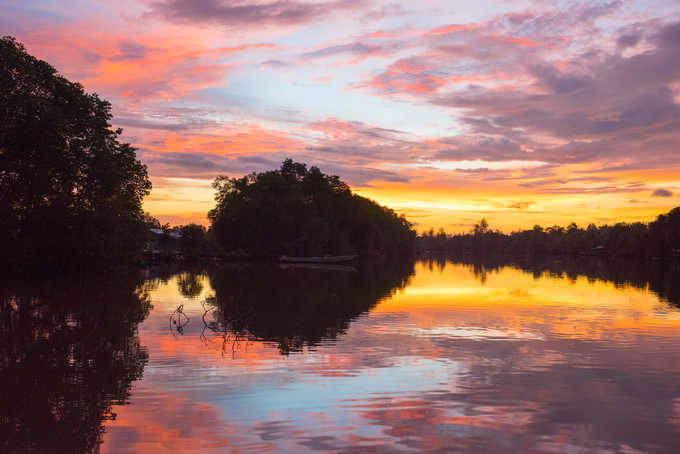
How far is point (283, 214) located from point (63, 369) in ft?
310

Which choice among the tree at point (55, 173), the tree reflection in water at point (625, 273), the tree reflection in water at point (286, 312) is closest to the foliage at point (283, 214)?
the tree reflection in water at point (625, 273)

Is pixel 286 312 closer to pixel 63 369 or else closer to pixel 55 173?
pixel 63 369

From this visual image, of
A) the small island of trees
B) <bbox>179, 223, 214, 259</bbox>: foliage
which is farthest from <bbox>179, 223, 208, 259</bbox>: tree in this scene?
the small island of trees

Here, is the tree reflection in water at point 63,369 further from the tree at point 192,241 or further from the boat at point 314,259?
the tree at point 192,241

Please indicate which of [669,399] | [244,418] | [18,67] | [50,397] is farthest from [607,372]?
[18,67]

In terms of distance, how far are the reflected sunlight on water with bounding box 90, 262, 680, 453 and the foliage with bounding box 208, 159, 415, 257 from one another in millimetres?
85256

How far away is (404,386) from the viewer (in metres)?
12.6

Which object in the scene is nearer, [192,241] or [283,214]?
[192,241]

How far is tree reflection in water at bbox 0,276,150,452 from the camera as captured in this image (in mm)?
9211

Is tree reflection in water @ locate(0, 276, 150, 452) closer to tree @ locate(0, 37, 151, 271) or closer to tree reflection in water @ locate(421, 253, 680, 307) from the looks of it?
tree @ locate(0, 37, 151, 271)

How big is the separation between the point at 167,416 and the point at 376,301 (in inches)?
907

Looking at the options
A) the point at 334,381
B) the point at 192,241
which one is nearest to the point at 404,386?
the point at 334,381

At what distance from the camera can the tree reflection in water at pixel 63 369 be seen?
9211mm

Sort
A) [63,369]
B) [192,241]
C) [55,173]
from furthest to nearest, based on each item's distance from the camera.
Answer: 1. [192,241]
2. [55,173]
3. [63,369]
